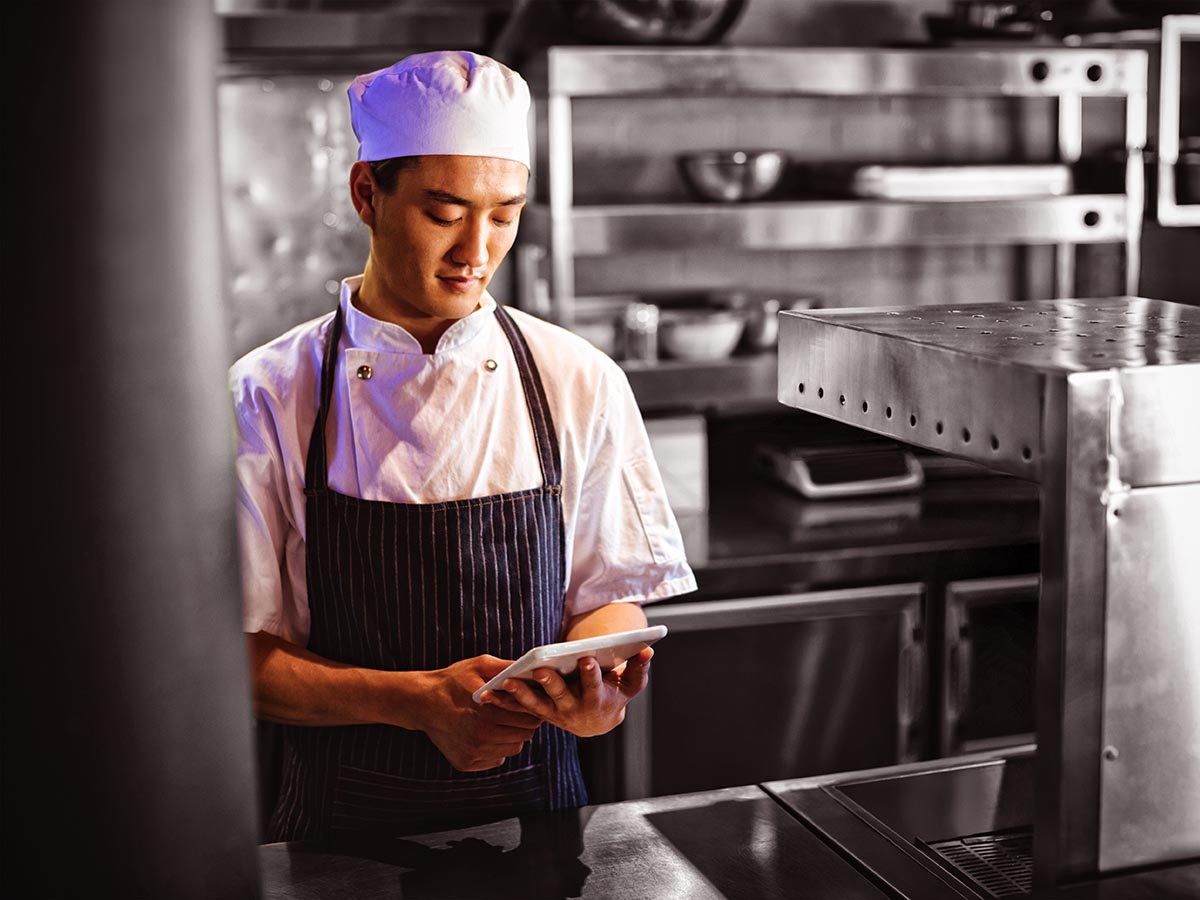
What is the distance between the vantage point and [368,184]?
6.28ft

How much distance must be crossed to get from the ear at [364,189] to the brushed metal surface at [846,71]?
137 cm

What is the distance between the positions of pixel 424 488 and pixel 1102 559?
39.4 inches

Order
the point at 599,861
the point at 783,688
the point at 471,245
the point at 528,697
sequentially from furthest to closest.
→ the point at 783,688 < the point at 471,245 < the point at 528,697 < the point at 599,861

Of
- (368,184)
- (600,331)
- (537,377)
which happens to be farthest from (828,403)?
(600,331)

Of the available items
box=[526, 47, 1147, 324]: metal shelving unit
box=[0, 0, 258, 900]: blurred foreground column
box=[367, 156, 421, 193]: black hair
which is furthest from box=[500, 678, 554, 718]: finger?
box=[526, 47, 1147, 324]: metal shelving unit

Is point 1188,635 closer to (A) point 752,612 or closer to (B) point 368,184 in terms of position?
(B) point 368,184

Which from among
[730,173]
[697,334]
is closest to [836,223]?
[730,173]

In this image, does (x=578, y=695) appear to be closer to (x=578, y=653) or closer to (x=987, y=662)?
(x=578, y=653)

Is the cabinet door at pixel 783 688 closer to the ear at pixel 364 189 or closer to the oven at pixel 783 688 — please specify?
the oven at pixel 783 688

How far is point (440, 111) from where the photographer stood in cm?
185

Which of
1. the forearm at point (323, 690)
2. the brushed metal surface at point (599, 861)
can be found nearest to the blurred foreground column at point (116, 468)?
the brushed metal surface at point (599, 861)

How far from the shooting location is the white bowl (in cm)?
342

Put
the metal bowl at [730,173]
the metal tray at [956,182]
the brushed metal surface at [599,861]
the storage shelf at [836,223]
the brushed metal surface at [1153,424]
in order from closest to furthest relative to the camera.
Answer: the brushed metal surface at [1153,424], the brushed metal surface at [599,861], the storage shelf at [836,223], the metal bowl at [730,173], the metal tray at [956,182]

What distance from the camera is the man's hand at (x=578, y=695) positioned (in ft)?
5.23
